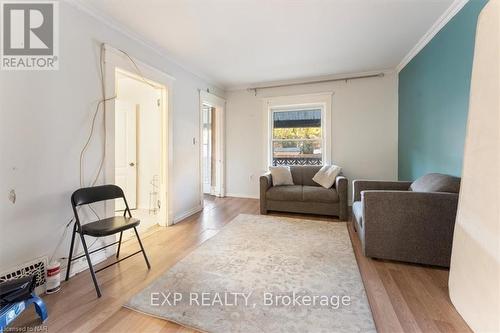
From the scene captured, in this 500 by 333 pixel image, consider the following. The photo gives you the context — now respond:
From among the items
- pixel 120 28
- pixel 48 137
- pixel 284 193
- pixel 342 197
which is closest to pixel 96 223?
pixel 48 137

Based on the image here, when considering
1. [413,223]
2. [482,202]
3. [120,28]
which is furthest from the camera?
[120,28]

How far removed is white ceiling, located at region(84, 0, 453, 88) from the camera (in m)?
2.13

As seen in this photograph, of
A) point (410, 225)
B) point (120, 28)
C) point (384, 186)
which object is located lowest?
point (410, 225)

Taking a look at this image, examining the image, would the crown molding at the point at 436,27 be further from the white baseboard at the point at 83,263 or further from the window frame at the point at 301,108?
the white baseboard at the point at 83,263

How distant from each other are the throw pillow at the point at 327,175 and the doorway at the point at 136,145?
2.80 m

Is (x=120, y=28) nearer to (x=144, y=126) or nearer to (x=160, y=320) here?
(x=144, y=126)

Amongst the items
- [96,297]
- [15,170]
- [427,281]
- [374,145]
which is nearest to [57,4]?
[15,170]

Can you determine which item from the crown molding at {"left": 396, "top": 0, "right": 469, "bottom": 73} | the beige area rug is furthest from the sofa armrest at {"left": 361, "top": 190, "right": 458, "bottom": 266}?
the crown molding at {"left": 396, "top": 0, "right": 469, "bottom": 73}

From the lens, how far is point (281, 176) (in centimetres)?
404

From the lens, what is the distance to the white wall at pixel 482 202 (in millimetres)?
1274

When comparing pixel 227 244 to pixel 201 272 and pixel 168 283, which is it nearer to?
pixel 201 272

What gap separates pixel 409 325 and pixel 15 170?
2.91 meters

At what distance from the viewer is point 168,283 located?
1817 millimetres

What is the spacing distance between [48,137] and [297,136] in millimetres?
3996
